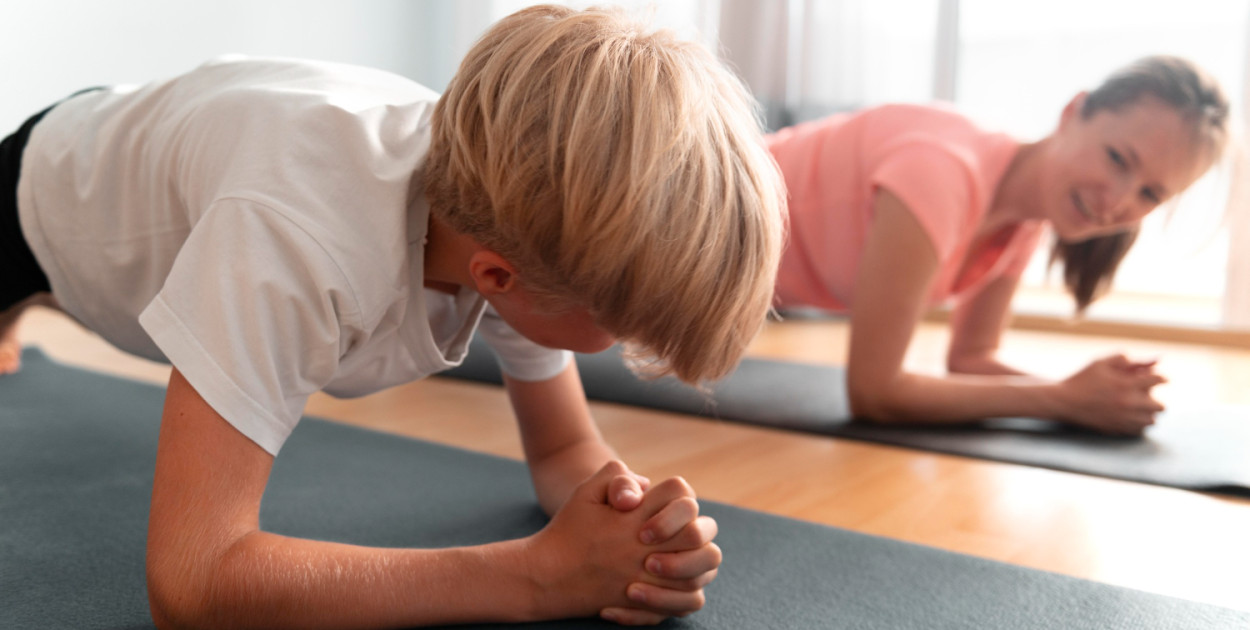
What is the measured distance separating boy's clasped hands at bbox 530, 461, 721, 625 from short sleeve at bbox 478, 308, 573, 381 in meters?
0.25

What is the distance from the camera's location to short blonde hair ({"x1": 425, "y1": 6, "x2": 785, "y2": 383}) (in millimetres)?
596

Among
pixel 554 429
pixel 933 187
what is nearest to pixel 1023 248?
pixel 933 187

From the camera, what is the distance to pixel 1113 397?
4.30 feet

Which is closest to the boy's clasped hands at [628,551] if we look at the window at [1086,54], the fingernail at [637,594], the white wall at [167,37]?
the fingernail at [637,594]

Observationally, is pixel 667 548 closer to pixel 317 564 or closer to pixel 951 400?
pixel 317 564

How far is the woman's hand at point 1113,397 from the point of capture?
1.30m

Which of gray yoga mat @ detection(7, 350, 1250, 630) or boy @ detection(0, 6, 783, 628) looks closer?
boy @ detection(0, 6, 783, 628)

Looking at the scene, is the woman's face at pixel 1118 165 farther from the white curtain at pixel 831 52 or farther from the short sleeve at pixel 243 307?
the white curtain at pixel 831 52

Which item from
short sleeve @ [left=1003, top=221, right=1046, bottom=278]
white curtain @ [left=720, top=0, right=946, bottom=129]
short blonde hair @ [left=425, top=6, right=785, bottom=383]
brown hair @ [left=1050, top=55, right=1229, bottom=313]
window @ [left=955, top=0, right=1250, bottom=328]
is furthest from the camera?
white curtain @ [left=720, top=0, right=946, bottom=129]

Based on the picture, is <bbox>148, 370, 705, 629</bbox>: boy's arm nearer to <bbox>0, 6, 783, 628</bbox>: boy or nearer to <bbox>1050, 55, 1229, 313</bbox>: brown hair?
<bbox>0, 6, 783, 628</bbox>: boy

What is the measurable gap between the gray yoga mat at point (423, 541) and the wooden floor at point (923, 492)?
7cm

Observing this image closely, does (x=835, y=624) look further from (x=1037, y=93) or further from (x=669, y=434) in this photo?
(x=1037, y=93)

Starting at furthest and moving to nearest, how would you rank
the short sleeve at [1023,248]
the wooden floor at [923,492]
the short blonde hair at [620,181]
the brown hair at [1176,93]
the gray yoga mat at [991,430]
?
1. the short sleeve at [1023,248]
2. the brown hair at [1176,93]
3. the gray yoga mat at [991,430]
4. the wooden floor at [923,492]
5. the short blonde hair at [620,181]

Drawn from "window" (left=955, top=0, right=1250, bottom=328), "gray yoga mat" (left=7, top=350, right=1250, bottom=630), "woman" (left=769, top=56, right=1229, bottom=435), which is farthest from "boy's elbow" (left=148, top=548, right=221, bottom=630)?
"window" (left=955, top=0, right=1250, bottom=328)
